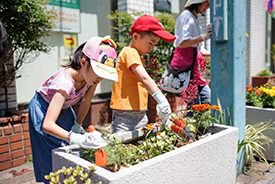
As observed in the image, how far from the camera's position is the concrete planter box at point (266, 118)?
9.46ft

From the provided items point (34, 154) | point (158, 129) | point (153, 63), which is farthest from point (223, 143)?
point (34, 154)

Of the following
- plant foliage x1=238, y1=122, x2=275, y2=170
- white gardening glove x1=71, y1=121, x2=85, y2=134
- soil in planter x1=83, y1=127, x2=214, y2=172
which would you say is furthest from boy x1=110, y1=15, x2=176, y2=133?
plant foliage x1=238, y1=122, x2=275, y2=170

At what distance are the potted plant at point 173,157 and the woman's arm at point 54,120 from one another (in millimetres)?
146

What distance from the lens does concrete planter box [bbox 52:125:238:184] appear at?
4.41ft

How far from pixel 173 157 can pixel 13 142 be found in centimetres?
226

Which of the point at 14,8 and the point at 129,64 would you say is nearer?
the point at 129,64

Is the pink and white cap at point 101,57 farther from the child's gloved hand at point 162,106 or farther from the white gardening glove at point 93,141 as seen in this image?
the child's gloved hand at point 162,106

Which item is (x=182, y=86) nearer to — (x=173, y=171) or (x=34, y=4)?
(x=173, y=171)

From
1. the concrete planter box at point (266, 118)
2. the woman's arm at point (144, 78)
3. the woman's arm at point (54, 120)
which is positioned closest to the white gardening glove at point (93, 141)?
the woman's arm at point (54, 120)

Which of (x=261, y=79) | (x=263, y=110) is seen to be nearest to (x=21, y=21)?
(x=263, y=110)

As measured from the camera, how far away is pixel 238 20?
2.47 m

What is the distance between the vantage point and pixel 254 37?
8547 millimetres

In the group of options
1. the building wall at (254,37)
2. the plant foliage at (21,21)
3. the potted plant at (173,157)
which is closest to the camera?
the potted plant at (173,157)

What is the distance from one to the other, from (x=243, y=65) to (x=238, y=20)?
0.46 metres
